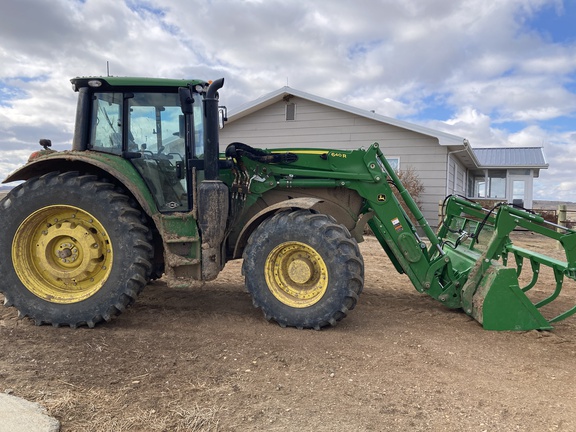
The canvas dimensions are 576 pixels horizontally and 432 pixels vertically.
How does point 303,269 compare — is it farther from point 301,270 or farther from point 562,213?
point 562,213

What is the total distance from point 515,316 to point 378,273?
3286 millimetres


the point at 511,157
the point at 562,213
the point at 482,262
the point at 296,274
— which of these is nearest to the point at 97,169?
the point at 296,274

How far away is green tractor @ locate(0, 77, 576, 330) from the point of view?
435 cm

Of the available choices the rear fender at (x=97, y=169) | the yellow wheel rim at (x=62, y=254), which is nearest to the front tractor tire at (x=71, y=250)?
the yellow wheel rim at (x=62, y=254)

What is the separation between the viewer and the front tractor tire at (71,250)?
4.31m

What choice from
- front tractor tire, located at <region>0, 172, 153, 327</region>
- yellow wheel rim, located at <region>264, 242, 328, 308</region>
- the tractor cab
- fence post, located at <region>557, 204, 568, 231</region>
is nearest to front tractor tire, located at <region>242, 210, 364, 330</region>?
yellow wheel rim, located at <region>264, 242, 328, 308</region>

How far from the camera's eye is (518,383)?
11.0ft

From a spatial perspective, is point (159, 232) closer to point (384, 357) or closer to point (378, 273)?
point (384, 357)

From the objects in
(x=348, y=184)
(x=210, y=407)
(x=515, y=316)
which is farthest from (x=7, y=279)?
(x=515, y=316)

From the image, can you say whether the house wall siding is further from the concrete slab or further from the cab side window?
the concrete slab

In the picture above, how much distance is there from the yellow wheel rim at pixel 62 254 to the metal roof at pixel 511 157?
60.3 ft

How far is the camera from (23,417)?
262 cm

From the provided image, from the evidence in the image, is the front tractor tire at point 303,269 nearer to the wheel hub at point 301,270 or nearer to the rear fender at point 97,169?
the wheel hub at point 301,270

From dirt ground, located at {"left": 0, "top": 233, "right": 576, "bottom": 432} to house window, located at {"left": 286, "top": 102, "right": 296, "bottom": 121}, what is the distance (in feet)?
35.3
